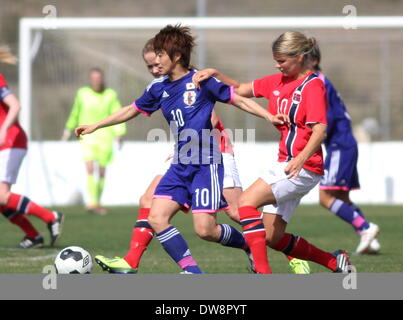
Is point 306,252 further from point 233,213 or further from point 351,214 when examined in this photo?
point 351,214

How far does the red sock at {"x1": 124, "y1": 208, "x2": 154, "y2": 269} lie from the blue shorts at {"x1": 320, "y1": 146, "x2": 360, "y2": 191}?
294 cm

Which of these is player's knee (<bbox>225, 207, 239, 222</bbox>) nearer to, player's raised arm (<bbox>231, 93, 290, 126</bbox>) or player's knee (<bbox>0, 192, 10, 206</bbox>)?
player's raised arm (<bbox>231, 93, 290, 126</bbox>)

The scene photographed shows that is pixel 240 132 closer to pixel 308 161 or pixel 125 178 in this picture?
pixel 125 178

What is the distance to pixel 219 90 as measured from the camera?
6551mm

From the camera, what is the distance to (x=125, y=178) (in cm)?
1767

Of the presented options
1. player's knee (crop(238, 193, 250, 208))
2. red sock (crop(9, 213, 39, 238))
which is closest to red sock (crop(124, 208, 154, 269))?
player's knee (crop(238, 193, 250, 208))

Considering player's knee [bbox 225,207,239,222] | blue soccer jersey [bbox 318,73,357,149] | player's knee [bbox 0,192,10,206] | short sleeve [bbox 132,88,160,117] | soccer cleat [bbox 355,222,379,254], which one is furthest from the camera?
blue soccer jersey [bbox 318,73,357,149]

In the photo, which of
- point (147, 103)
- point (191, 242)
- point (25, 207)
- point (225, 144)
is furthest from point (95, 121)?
point (147, 103)

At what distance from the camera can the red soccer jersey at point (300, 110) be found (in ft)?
21.4

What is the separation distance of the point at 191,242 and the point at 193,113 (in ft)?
13.8

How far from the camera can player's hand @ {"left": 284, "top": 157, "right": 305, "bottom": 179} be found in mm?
6327

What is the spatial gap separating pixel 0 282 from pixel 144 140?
1341 centimetres

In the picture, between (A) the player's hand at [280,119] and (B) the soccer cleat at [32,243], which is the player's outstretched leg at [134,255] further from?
(B) the soccer cleat at [32,243]
